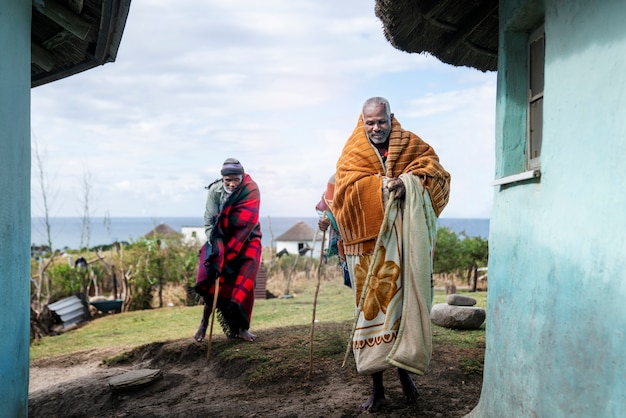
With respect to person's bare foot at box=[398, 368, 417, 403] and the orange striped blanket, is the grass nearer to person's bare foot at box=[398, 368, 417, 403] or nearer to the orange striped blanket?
person's bare foot at box=[398, 368, 417, 403]

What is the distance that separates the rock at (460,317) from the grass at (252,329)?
127 millimetres

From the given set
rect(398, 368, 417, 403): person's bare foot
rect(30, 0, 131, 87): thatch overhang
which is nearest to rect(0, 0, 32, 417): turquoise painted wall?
rect(30, 0, 131, 87): thatch overhang

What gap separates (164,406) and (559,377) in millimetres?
3986

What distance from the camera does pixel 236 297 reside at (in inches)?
297

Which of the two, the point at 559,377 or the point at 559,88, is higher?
the point at 559,88

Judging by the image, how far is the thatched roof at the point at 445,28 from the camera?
5141mm

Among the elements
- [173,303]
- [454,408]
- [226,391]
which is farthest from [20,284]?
[173,303]

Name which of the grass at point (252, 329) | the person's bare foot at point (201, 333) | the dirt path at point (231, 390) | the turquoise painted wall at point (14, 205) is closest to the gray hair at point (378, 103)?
the dirt path at point (231, 390)

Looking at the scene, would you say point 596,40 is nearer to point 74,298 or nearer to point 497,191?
point 497,191

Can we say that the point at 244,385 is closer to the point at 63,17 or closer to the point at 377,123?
the point at 377,123

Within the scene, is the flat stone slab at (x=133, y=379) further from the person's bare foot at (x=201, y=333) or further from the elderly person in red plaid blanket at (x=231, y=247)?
the elderly person in red plaid blanket at (x=231, y=247)

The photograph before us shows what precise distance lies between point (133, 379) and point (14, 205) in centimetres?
275

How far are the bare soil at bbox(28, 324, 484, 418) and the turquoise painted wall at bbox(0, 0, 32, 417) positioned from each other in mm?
1517

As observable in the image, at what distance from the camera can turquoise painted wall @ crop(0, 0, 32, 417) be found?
14.3 ft
